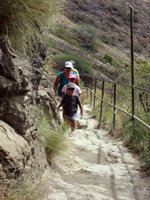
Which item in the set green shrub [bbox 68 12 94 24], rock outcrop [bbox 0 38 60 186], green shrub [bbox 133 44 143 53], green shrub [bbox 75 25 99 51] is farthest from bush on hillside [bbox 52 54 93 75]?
green shrub [bbox 68 12 94 24]

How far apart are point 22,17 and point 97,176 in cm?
201

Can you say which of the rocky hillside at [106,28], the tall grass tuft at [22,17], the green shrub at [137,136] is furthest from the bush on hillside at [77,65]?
the tall grass tuft at [22,17]

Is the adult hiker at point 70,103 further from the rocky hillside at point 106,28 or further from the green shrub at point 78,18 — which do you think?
the green shrub at point 78,18

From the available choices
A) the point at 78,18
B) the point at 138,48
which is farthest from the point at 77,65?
the point at 78,18

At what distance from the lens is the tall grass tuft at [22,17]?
97.0 inches

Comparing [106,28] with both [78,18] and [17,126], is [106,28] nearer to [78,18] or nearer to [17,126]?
[78,18]

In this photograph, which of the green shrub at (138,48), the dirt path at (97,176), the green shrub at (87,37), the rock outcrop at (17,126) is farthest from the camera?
the green shrub at (138,48)

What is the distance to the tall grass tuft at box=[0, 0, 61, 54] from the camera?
8.09 feet

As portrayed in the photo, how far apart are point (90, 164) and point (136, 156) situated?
0.88 metres

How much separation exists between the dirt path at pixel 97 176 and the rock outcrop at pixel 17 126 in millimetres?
242

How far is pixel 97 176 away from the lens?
10.4 feet

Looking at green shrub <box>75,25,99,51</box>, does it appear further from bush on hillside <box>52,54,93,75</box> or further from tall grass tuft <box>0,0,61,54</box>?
tall grass tuft <box>0,0,61,54</box>

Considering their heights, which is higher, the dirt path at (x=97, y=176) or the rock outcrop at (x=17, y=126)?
the rock outcrop at (x=17, y=126)

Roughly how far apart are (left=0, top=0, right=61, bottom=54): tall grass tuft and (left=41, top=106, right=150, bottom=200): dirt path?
1.46 meters
